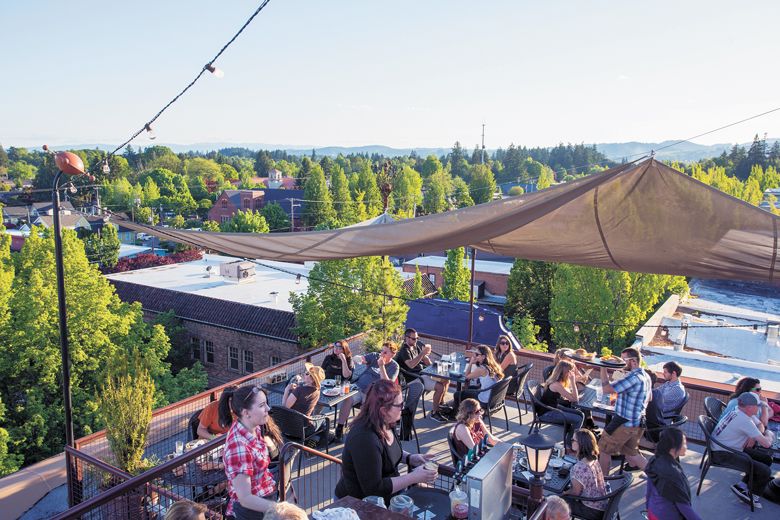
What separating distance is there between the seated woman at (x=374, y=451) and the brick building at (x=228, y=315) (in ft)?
65.0

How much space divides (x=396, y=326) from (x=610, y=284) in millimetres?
8468

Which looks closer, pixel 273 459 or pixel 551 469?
pixel 551 469

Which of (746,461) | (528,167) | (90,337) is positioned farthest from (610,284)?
(528,167)

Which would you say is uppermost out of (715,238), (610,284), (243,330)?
(715,238)

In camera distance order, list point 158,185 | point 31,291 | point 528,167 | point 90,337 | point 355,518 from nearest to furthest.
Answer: point 355,518 → point 31,291 → point 90,337 → point 158,185 → point 528,167

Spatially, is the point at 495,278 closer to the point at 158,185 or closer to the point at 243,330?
the point at 243,330

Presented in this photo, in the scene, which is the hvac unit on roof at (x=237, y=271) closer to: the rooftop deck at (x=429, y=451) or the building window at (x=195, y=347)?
the building window at (x=195, y=347)

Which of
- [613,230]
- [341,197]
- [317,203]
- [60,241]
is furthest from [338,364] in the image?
[341,197]

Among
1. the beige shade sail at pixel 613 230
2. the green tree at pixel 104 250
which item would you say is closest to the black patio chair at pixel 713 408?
the beige shade sail at pixel 613 230

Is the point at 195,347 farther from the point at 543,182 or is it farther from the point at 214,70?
the point at 543,182

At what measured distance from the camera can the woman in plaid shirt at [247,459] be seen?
3.48m

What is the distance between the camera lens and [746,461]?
5.56m

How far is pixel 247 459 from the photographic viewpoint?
357cm

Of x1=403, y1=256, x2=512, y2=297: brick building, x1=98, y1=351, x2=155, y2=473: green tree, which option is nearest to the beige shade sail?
x1=98, y1=351, x2=155, y2=473: green tree
